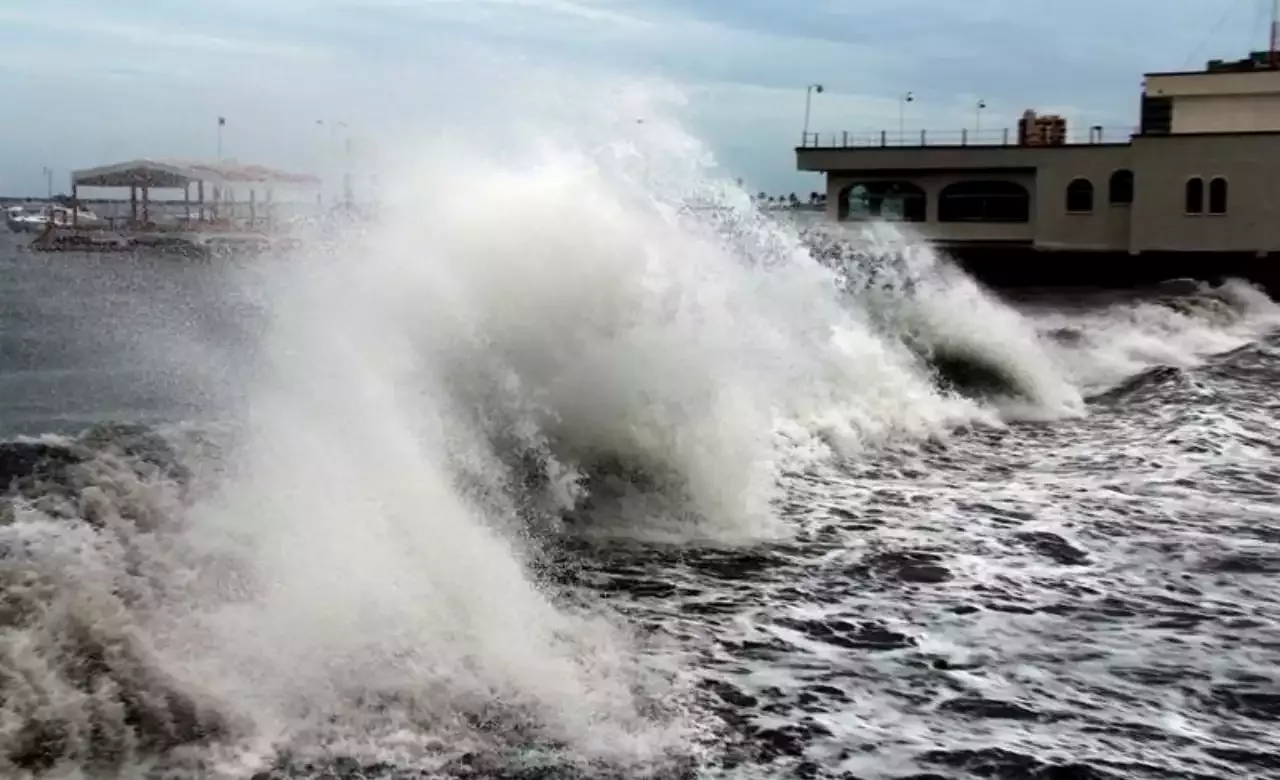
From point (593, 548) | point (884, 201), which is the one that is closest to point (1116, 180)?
point (884, 201)

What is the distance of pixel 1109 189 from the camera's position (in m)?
41.3

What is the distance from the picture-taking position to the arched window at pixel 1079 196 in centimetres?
4178

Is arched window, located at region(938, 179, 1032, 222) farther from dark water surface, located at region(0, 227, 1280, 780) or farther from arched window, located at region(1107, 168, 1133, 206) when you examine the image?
dark water surface, located at region(0, 227, 1280, 780)

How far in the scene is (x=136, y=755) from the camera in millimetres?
4738

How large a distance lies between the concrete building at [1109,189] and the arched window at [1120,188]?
37 mm

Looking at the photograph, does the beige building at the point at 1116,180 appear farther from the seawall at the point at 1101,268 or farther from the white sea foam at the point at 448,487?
the white sea foam at the point at 448,487

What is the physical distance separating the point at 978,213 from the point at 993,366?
90.8 feet

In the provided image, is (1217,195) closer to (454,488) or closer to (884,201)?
(884,201)

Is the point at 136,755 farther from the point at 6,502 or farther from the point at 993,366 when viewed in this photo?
the point at 993,366

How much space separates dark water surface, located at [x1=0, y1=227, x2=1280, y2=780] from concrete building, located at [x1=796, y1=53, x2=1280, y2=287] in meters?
29.8

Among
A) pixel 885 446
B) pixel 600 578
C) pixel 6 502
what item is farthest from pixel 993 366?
pixel 6 502

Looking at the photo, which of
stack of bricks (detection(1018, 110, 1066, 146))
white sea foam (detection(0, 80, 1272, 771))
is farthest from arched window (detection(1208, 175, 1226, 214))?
white sea foam (detection(0, 80, 1272, 771))

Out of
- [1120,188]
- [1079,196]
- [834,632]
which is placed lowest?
[834,632]

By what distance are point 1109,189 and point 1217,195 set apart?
10.6 ft
